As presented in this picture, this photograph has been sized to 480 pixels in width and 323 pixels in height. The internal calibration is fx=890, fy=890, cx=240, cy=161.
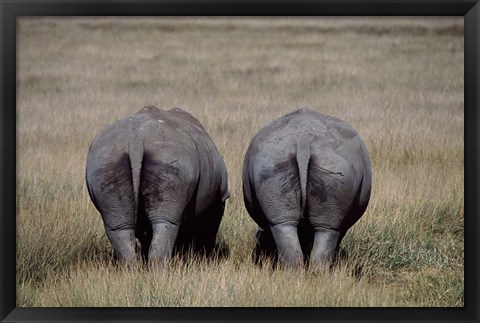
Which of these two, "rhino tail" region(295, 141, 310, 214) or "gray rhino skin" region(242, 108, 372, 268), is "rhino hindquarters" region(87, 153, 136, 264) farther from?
"rhino tail" region(295, 141, 310, 214)

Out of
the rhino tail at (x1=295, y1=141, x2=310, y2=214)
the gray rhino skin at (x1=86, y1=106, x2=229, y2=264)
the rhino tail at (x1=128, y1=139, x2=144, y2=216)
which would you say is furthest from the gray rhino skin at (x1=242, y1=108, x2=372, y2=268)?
the rhino tail at (x1=128, y1=139, x2=144, y2=216)

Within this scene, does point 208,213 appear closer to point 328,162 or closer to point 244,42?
point 328,162

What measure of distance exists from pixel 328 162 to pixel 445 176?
4.36 m

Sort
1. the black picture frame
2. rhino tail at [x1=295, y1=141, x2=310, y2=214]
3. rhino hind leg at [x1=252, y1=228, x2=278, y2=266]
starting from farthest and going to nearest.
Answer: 1. rhino hind leg at [x1=252, y1=228, x2=278, y2=266]
2. rhino tail at [x1=295, y1=141, x2=310, y2=214]
3. the black picture frame

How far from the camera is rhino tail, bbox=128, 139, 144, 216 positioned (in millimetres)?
6035

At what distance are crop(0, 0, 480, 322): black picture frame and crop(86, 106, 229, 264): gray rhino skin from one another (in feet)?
2.09

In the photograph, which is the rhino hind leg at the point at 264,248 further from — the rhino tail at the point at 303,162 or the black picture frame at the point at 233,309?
the black picture frame at the point at 233,309

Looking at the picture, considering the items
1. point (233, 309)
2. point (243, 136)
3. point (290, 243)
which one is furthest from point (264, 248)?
point (243, 136)

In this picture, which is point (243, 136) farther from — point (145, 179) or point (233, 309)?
point (233, 309)

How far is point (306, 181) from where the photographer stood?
603 cm

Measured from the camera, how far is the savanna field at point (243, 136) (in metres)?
6.33

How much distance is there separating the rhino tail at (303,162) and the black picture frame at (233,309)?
81cm

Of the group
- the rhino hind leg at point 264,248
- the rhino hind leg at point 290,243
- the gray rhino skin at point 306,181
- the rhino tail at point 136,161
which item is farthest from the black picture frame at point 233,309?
the rhino hind leg at point 264,248
